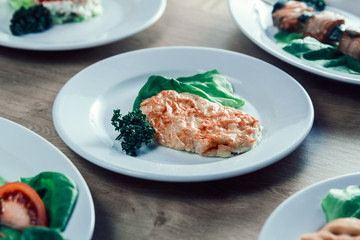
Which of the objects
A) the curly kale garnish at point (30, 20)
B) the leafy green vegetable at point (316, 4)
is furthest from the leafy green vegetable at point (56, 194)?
the leafy green vegetable at point (316, 4)

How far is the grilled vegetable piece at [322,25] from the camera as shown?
2.39m

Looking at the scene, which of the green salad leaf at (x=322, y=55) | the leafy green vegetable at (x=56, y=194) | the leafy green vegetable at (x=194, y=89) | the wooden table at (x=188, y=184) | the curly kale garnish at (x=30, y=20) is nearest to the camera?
the leafy green vegetable at (x=56, y=194)

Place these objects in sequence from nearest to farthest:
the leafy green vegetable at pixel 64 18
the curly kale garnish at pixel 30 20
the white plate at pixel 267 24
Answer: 1. the white plate at pixel 267 24
2. the curly kale garnish at pixel 30 20
3. the leafy green vegetable at pixel 64 18

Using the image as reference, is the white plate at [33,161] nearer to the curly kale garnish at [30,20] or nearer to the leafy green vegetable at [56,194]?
the leafy green vegetable at [56,194]

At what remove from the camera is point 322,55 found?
88.0 inches

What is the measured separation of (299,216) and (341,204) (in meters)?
0.12

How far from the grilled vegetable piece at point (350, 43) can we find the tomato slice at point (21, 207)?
65.8 inches

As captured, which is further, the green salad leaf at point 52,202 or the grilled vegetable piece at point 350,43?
the grilled vegetable piece at point 350,43

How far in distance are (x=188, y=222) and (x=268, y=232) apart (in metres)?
0.31

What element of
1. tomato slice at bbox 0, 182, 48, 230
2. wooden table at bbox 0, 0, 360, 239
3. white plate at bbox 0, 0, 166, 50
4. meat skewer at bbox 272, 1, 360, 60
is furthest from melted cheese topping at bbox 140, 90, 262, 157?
meat skewer at bbox 272, 1, 360, 60

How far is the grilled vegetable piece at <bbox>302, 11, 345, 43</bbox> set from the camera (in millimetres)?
2387

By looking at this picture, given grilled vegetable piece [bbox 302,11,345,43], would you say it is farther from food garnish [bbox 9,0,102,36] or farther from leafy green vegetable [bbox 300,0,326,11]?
food garnish [bbox 9,0,102,36]

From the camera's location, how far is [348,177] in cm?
140

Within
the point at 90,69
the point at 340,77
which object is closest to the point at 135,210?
the point at 90,69
